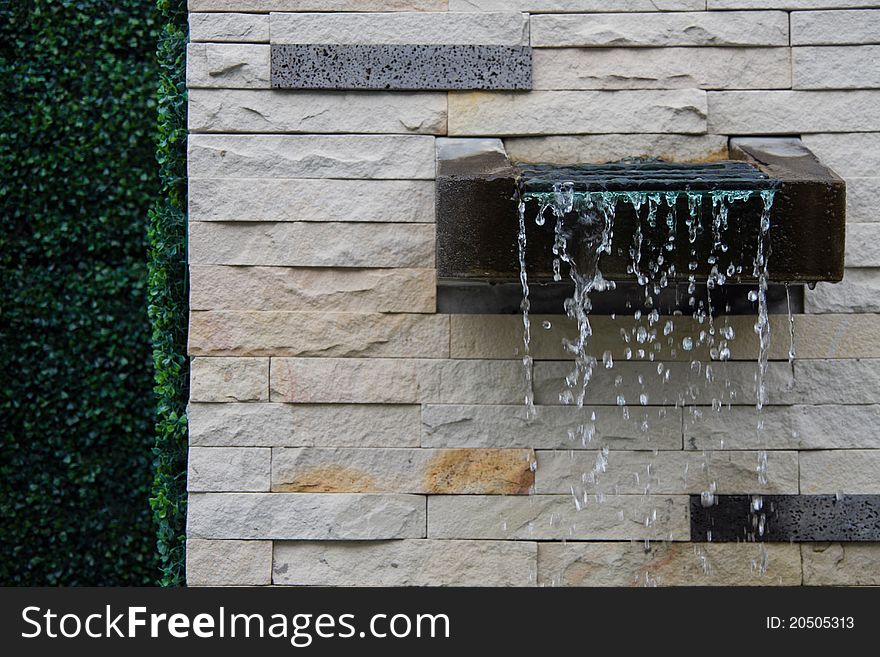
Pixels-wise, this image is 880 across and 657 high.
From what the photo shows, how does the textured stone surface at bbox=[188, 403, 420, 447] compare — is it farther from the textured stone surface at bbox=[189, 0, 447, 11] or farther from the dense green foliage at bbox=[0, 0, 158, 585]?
the dense green foliage at bbox=[0, 0, 158, 585]

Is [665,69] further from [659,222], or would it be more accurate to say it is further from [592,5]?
[659,222]

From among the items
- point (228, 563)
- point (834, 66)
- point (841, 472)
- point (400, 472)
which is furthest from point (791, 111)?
point (228, 563)

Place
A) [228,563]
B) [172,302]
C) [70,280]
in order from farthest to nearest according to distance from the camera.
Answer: [70,280] < [172,302] < [228,563]

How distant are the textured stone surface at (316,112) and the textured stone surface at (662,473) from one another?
3.28 feet

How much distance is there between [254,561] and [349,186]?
1066mm

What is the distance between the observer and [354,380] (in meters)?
2.45

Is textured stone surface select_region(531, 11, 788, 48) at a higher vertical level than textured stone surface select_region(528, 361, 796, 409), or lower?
higher

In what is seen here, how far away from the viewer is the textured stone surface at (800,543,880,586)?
7.97 feet

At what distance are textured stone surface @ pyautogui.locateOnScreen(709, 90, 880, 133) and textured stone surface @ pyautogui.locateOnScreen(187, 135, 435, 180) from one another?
0.83m

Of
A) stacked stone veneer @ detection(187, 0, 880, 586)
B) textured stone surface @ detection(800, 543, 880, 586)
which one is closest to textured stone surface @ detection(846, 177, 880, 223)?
stacked stone veneer @ detection(187, 0, 880, 586)

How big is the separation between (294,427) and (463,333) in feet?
1.75

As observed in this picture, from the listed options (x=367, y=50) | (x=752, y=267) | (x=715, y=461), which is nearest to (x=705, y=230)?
(x=752, y=267)

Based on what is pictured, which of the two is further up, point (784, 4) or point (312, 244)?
point (784, 4)

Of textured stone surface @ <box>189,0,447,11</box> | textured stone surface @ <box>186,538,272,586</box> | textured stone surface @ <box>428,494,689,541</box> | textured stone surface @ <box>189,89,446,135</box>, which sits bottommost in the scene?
textured stone surface @ <box>186,538,272,586</box>
